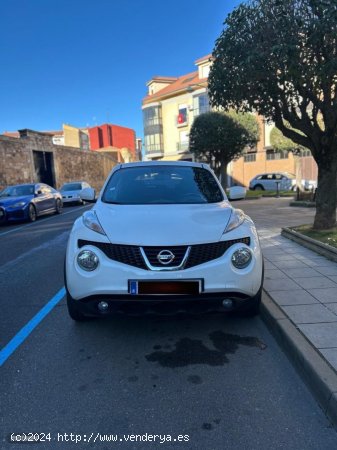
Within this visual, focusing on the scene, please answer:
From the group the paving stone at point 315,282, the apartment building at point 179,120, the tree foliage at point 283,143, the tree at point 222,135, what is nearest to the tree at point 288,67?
the paving stone at point 315,282

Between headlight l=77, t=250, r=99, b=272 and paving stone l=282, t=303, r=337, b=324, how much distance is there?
1.96 metres

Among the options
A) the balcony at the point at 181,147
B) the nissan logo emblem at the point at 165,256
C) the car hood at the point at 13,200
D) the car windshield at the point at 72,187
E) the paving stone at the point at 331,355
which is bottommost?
the paving stone at the point at 331,355

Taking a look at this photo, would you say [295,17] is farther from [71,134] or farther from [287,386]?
[71,134]

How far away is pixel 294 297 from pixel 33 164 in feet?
79.3

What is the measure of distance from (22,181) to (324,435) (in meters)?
23.8

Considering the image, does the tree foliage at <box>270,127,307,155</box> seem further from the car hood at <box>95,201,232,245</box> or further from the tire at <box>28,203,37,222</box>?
the car hood at <box>95,201,232,245</box>

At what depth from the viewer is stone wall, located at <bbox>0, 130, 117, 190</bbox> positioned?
21.8m

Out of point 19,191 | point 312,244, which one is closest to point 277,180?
point 19,191

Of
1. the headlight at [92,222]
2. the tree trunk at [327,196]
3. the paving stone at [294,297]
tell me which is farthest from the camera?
the tree trunk at [327,196]

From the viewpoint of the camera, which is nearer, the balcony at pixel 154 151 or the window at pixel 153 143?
the window at pixel 153 143

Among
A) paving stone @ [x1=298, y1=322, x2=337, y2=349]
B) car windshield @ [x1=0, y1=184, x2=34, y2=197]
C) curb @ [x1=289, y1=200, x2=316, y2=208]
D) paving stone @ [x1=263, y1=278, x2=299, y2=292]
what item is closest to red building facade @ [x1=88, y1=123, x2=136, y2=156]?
car windshield @ [x1=0, y1=184, x2=34, y2=197]

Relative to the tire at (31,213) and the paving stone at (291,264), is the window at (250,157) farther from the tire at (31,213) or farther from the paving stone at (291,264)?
the paving stone at (291,264)

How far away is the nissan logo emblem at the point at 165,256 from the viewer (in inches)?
113

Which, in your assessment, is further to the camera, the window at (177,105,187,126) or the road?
the window at (177,105,187,126)
